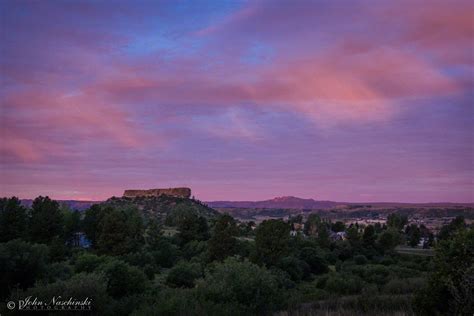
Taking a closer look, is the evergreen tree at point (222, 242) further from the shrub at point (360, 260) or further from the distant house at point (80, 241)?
the distant house at point (80, 241)

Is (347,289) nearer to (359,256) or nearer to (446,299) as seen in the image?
(446,299)

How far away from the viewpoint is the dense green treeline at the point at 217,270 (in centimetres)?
1407

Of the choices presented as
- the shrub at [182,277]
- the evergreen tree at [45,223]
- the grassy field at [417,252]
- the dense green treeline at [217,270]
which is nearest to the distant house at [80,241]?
the dense green treeline at [217,270]

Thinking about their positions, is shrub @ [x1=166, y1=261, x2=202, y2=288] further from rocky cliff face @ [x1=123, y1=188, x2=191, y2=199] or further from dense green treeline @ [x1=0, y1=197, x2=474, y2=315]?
rocky cliff face @ [x1=123, y1=188, x2=191, y2=199]

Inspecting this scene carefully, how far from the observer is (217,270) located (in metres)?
20.8

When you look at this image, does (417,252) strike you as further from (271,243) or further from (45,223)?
(45,223)

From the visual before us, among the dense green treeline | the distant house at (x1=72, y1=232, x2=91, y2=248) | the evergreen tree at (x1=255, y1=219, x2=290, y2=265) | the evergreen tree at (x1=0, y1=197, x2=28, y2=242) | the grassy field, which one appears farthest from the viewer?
the grassy field

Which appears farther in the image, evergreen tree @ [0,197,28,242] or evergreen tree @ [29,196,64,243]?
evergreen tree @ [29,196,64,243]

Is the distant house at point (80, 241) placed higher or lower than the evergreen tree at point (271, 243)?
lower

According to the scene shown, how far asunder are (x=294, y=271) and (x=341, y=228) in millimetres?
82011

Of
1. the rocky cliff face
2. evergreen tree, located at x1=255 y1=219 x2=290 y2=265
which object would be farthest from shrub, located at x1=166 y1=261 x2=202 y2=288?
the rocky cliff face

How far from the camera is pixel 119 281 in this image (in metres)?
30.5

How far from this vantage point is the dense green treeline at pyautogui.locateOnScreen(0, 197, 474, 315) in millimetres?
14070

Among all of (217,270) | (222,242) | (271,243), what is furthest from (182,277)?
(217,270)
